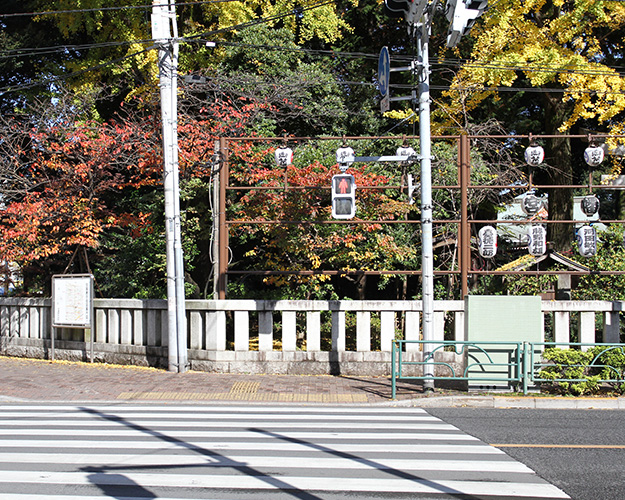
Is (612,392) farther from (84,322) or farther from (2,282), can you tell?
(2,282)

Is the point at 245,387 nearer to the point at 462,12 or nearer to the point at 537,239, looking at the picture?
the point at 537,239

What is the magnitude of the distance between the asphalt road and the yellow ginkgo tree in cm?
1209

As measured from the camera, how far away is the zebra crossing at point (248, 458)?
6168 mm

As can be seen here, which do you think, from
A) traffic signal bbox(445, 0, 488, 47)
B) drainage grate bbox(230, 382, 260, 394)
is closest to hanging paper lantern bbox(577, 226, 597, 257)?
traffic signal bbox(445, 0, 488, 47)

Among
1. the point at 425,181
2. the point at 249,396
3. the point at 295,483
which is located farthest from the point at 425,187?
the point at 295,483

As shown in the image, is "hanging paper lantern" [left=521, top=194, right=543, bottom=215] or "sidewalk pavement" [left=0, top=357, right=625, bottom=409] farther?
"hanging paper lantern" [left=521, top=194, right=543, bottom=215]

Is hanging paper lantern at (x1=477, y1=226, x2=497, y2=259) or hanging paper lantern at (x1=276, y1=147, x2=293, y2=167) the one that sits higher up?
hanging paper lantern at (x1=276, y1=147, x2=293, y2=167)

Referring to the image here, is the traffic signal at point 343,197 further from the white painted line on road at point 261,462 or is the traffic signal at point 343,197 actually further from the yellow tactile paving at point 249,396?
the white painted line on road at point 261,462

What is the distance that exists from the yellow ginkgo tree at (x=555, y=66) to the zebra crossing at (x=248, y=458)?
44.4 ft

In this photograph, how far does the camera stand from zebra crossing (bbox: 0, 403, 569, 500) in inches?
243

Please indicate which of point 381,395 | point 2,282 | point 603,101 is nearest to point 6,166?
point 2,282

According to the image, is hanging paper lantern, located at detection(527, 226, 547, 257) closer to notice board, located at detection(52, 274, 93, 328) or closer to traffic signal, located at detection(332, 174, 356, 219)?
traffic signal, located at detection(332, 174, 356, 219)

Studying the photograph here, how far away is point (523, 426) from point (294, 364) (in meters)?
6.00

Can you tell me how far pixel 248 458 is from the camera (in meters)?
7.38
